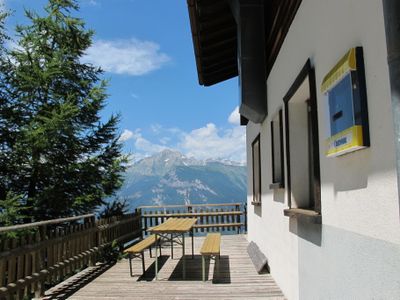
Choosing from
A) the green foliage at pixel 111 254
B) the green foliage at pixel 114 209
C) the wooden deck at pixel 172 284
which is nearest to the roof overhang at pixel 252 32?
the wooden deck at pixel 172 284

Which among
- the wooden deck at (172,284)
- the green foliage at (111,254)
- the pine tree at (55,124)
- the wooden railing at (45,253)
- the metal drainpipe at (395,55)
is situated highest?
the pine tree at (55,124)

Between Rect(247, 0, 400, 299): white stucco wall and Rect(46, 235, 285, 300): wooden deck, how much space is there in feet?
4.41

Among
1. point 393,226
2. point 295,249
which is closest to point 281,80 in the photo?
point 295,249

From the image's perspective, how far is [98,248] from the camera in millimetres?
8102

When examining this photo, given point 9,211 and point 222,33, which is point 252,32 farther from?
point 9,211

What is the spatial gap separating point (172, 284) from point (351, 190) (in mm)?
4464

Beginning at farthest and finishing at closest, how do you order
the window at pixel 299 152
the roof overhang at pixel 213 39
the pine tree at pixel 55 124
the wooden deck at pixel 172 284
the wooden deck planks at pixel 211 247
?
the pine tree at pixel 55 124, the roof overhang at pixel 213 39, the wooden deck planks at pixel 211 247, the wooden deck at pixel 172 284, the window at pixel 299 152

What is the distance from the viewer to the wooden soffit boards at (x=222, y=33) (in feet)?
17.5

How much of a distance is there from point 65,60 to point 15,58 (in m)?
1.34

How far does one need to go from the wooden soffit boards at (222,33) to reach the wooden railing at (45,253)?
14.0 ft

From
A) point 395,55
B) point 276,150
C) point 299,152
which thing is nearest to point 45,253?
point 276,150

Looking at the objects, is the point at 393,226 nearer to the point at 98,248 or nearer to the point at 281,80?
the point at 281,80

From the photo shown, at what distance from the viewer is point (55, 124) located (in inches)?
374

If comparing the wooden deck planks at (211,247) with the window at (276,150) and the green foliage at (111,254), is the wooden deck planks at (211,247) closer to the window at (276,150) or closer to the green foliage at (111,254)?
the window at (276,150)
